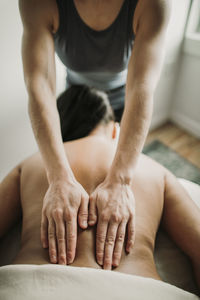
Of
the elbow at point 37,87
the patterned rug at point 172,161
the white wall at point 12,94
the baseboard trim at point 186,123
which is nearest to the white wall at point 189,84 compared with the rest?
the baseboard trim at point 186,123

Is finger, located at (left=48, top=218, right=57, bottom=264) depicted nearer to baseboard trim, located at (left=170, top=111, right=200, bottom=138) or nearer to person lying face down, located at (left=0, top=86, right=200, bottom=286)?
person lying face down, located at (left=0, top=86, right=200, bottom=286)

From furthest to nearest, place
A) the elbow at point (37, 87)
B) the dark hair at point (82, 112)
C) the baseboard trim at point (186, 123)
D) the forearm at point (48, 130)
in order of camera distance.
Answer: the baseboard trim at point (186, 123)
the dark hair at point (82, 112)
the elbow at point (37, 87)
the forearm at point (48, 130)

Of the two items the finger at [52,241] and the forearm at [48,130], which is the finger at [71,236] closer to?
the finger at [52,241]

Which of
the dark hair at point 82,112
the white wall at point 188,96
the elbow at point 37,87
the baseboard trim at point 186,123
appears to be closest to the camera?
the elbow at point 37,87

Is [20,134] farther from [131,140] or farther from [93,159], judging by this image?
[131,140]

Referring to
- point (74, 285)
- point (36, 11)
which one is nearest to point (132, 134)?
point (74, 285)

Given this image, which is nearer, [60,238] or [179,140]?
[60,238]

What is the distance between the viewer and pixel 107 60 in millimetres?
1144

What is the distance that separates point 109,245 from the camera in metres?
0.73

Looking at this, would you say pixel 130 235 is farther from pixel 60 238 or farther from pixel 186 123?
pixel 186 123

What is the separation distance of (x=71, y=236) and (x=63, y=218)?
6 centimetres

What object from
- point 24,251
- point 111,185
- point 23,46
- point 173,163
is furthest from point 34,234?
point 173,163

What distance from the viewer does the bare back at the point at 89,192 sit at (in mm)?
729

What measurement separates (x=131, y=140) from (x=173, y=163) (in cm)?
134
